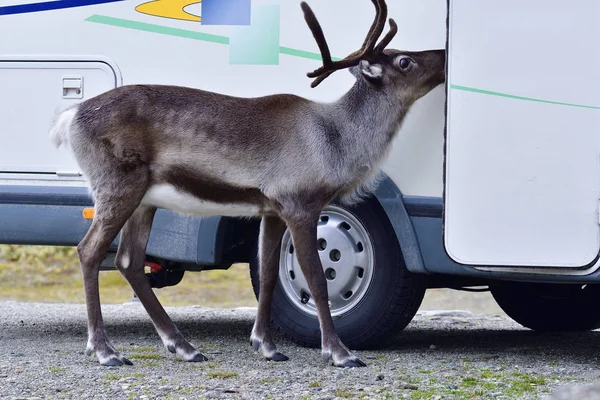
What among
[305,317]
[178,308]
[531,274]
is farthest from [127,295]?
[531,274]

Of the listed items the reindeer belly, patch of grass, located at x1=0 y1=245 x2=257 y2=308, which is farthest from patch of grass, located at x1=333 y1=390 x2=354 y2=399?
patch of grass, located at x1=0 y1=245 x2=257 y2=308

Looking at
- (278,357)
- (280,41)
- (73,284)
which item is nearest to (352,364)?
(278,357)

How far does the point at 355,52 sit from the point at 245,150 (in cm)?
86

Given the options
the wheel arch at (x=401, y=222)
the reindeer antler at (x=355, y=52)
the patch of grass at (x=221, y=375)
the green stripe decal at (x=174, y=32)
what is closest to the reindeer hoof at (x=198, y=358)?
the patch of grass at (x=221, y=375)

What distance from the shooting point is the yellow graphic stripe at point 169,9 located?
7.00m

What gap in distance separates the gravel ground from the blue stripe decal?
2143 millimetres

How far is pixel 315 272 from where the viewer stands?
6.45 metres

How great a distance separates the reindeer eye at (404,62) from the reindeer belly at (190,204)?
45.1 inches

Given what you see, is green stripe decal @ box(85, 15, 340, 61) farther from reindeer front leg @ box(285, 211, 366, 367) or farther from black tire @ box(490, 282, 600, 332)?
black tire @ box(490, 282, 600, 332)

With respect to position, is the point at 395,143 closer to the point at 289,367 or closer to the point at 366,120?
the point at 366,120

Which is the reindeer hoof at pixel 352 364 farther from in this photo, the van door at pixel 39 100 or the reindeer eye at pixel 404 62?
the van door at pixel 39 100

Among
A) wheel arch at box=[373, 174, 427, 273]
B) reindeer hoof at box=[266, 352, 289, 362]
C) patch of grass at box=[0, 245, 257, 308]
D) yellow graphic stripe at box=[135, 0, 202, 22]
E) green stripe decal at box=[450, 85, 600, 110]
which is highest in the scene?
yellow graphic stripe at box=[135, 0, 202, 22]

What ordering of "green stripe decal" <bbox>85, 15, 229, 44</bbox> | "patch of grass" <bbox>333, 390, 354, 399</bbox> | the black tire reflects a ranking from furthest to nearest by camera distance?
the black tire, "green stripe decal" <bbox>85, 15, 229, 44</bbox>, "patch of grass" <bbox>333, 390, 354, 399</bbox>

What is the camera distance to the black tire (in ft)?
25.4
